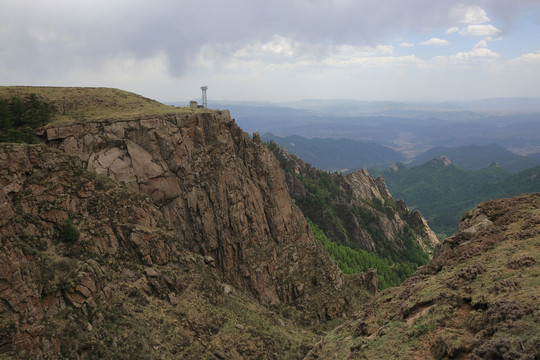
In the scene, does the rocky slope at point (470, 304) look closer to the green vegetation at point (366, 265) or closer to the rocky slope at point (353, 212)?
the green vegetation at point (366, 265)

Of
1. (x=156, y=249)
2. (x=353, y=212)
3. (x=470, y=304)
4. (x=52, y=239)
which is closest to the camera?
(x=470, y=304)

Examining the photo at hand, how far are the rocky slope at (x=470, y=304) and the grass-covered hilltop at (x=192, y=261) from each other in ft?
0.33

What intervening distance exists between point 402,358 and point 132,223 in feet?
91.9

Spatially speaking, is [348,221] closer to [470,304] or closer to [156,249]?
→ [156,249]

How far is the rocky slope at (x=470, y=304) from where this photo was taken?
14586 millimetres

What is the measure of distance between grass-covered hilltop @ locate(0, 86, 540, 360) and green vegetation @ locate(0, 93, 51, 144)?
6.5 inches

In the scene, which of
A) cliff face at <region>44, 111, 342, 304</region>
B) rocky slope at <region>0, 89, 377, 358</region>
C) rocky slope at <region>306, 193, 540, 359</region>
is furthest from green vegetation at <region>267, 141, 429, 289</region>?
rocky slope at <region>306, 193, 540, 359</region>

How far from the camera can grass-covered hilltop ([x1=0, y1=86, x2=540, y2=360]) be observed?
1922 cm

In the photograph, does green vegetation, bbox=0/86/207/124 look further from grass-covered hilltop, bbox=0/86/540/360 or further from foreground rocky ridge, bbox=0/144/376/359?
foreground rocky ridge, bbox=0/144/376/359

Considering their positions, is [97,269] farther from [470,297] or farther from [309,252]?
[309,252]

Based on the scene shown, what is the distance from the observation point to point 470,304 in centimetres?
1794

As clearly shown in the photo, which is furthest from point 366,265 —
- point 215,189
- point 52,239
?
point 52,239

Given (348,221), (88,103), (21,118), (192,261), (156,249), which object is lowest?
(348,221)

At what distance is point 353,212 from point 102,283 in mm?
99692
